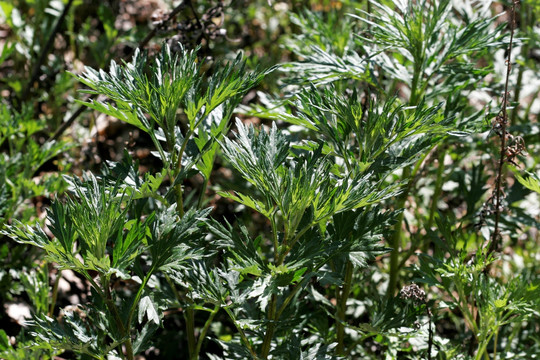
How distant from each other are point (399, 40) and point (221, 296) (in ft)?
2.90

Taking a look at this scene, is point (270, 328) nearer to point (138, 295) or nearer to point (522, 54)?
point (138, 295)

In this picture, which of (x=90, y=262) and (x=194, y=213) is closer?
(x=90, y=262)

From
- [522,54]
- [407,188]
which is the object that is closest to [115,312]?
[407,188]

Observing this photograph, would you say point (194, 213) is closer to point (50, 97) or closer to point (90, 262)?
point (90, 262)

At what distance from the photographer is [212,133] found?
152 cm

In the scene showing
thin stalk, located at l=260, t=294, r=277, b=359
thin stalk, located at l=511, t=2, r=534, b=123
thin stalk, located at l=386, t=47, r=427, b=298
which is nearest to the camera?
thin stalk, located at l=260, t=294, r=277, b=359

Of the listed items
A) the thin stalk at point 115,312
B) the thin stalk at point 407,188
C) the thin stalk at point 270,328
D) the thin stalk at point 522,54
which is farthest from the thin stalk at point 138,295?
the thin stalk at point 522,54

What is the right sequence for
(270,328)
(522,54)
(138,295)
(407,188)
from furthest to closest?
1. (522,54)
2. (407,188)
3. (270,328)
4. (138,295)

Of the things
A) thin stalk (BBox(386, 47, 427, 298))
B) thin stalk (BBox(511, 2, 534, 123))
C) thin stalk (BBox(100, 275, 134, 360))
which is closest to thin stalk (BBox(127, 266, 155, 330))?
thin stalk (BBox(100, 275, 134, 360))

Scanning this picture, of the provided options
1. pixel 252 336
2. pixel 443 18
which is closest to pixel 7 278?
pixel 252 336

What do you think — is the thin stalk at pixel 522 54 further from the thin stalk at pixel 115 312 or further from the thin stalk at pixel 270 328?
the thin stalk at pixel 115 312

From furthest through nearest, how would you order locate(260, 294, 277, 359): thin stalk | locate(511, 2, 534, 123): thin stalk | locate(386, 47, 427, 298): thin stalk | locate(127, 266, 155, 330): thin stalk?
locate(511, 2, 534, 123): thin stalk
locate(386, 47, 427, 298): thin stalk
locate(260, 294, 277, 359): thin stalk
locate(127, 266, 155, 330): thin stalk

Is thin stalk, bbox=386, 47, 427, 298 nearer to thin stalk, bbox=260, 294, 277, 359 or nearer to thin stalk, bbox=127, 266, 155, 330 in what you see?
thin stalk, bbox=260, 294, 277, 359

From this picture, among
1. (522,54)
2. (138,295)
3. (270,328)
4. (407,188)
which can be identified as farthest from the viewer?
(522,54)
